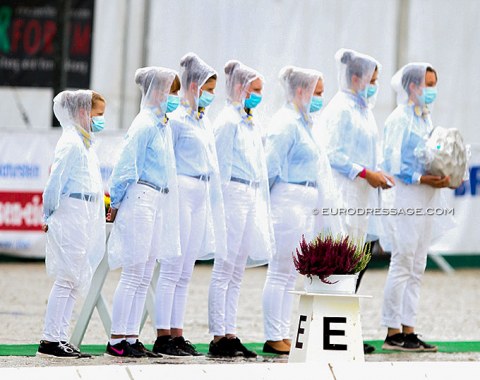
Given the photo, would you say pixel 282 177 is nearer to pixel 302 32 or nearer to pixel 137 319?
pixel 137 319

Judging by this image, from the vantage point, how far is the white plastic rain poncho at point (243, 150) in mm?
8609

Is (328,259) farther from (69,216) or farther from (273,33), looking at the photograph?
(273,33)

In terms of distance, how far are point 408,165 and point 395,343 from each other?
126 cm

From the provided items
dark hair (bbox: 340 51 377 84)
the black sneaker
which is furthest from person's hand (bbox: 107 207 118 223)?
the black sneaker

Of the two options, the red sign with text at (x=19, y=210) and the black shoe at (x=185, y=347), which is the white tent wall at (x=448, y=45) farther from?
the black shoe at (x=185, y=347)

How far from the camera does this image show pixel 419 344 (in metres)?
9.32

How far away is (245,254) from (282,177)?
0.58m

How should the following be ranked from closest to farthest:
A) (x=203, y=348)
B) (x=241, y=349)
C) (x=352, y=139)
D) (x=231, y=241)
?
(x=241, y=349) → (x=231, y=241) → (x=203, y=348) → (x=352, y=139)

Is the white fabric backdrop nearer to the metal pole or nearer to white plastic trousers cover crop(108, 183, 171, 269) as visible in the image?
the metal pole

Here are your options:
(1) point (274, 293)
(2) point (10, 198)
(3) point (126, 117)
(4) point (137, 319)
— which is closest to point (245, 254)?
(1) point (274, 293)

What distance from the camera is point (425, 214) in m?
9.52

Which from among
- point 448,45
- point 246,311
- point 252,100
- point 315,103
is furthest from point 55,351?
point 448,45

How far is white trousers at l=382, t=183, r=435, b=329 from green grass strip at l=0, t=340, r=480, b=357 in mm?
272

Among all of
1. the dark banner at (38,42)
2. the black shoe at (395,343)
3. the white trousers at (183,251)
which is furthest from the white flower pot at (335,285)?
the dark banner at (38,42)
